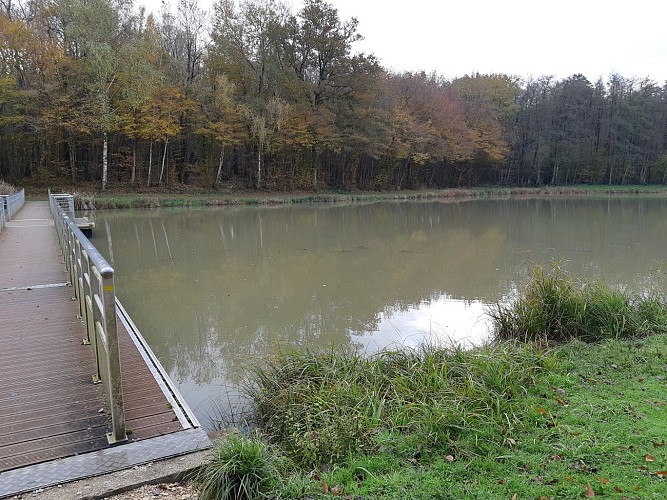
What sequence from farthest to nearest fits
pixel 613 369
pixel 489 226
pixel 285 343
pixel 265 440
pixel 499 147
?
pixel 499 147 < pixel 489 226 < pixel 285 343 < pixel 613 369 < pixel 265 440

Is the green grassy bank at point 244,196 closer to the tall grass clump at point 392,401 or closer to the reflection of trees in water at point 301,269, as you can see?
the reflection of trees in water at point 301,269

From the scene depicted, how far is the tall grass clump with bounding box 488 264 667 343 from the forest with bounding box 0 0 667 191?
27.7 metres

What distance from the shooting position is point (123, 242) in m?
16.0

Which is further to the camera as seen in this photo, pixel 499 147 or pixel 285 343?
pixel 499 147

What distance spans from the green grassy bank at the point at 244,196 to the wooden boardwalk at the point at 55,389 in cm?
2131

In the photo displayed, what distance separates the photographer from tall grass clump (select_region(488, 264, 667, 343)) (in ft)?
20.2

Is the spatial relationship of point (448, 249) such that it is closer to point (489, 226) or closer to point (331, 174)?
point (489, 226)

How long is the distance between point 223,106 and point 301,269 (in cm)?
2353

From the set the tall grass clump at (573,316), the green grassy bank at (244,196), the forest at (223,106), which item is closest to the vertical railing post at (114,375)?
the tall grass clump at (573,316)

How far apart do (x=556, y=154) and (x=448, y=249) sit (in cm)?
4792

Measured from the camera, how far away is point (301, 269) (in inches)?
471

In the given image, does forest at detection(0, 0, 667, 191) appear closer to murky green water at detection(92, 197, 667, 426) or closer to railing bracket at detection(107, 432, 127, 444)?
murky green water at detection(92, 197, 667, 426)

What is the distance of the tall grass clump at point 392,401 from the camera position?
344 cm

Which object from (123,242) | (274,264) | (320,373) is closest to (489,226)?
(274,264)
